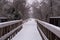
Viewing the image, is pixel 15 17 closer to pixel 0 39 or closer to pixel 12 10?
pixel 12 10

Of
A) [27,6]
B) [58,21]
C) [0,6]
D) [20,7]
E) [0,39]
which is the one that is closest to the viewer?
[0,39]

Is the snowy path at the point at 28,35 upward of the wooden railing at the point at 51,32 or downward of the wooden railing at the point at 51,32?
downward

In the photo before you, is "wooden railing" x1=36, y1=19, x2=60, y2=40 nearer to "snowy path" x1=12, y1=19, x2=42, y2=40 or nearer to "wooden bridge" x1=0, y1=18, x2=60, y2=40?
"wooden bridge" x1=0, y1=18, x2=60, y2=40

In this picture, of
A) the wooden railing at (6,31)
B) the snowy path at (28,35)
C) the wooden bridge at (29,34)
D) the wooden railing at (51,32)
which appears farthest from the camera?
the snowy path at (28,35)

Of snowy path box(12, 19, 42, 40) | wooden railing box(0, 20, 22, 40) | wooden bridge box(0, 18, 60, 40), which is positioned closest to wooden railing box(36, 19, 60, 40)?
wooden bridge box(0, 18, 60, 40)

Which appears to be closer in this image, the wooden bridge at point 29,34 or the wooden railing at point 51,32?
the wooden railing at point 51,32

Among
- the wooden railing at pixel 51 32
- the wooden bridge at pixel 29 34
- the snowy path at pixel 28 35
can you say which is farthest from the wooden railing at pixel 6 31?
the wooden railing at pixel 51 32

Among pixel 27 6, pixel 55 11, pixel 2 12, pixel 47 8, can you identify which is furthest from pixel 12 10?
pixel 27 6

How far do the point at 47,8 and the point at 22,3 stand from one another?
9720 millimetres

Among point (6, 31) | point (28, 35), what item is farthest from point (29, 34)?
point (6, 31)

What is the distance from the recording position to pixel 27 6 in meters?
46.9

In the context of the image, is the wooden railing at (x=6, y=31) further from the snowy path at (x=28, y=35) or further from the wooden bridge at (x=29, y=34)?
the snowy path at (x=28, y=35)

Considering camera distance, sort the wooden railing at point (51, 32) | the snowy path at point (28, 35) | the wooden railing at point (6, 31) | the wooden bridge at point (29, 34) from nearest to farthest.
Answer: the wooden railing at point (51, 32)
the wooden bridge at point (29, 34)
the wooden railing at point (6, 31)
the snowy path at point (28, 35)

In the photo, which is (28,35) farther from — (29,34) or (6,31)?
(6,31)
